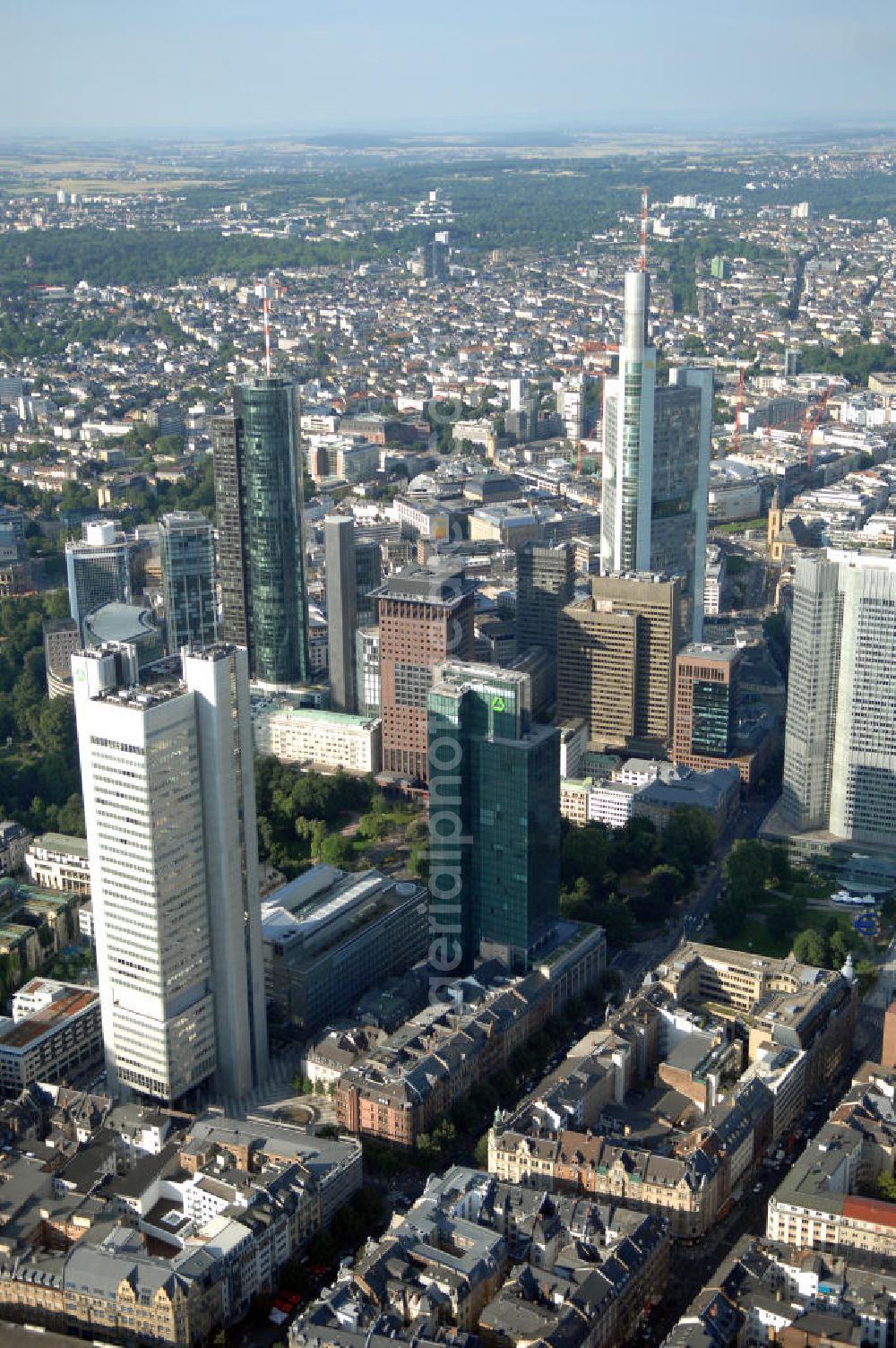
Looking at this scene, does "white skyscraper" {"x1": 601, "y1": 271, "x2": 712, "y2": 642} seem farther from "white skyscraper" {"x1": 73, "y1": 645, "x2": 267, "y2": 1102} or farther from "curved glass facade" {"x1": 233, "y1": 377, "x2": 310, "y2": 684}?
"white skyscraper" {"x1": 73, "y1": 645, "x2": 267, "y2": 1102}

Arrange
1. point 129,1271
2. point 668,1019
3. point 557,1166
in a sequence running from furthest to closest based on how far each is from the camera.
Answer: point 668,1019 → point 557,1166 → point 129,1271

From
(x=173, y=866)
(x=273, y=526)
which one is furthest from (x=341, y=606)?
(x=173, y=866)

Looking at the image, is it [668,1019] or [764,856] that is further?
[764,856]

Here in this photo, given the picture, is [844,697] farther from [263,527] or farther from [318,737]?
[263,527]

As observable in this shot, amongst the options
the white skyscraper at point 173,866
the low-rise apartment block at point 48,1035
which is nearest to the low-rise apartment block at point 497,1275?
the white skyscraper at point 173,866

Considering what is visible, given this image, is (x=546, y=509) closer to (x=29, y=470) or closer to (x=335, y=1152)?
(x=29, y=470)

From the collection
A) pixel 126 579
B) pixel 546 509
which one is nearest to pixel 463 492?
pixel 546 509

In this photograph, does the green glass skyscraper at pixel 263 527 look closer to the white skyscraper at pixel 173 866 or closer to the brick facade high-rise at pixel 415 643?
the brick facade high-rise at pixel 415 643
